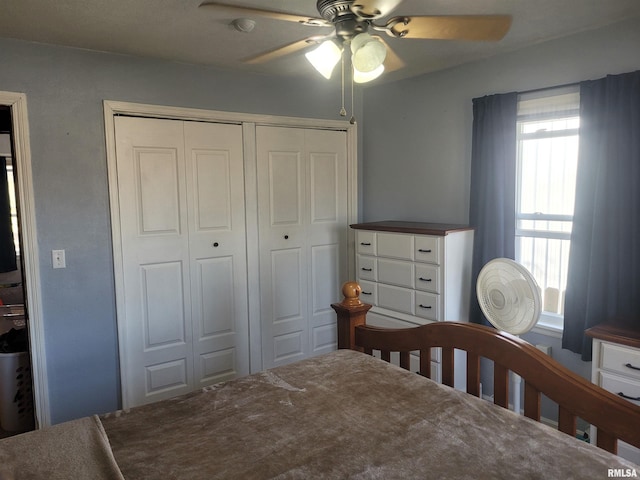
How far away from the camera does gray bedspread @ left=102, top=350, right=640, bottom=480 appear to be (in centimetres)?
113

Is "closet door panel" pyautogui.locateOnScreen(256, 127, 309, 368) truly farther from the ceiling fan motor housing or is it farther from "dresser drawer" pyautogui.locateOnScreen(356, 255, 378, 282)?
the ceiling fan motor housing

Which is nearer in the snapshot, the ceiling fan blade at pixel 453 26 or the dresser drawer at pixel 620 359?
the ceiling fan blade at pixel 453 26

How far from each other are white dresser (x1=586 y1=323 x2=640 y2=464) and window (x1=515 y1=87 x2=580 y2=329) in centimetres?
58

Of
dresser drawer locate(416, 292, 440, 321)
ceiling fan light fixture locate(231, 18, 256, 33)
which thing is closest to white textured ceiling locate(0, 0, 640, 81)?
ceiling fan light fixture locate(231, 18, 256, 33)

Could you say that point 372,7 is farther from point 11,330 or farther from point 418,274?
point 11,330

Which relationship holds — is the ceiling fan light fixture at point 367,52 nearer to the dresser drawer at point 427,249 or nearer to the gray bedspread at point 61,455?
the gray bedspread at point 61,455

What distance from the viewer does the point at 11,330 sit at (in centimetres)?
331

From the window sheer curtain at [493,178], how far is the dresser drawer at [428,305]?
11.8 inches

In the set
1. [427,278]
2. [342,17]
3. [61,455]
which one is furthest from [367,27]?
[427,278]

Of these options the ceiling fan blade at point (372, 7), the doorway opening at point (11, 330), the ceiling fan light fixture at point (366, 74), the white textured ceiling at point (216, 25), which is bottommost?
the doorway opening at point (11, 330)

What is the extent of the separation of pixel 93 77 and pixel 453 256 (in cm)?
248

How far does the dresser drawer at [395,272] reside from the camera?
3.12 metres

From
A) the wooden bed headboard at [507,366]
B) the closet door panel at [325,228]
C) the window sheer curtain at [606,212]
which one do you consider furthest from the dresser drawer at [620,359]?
the closet door panel at [325,228]

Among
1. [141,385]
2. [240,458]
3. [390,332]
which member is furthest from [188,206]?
[240,458]
